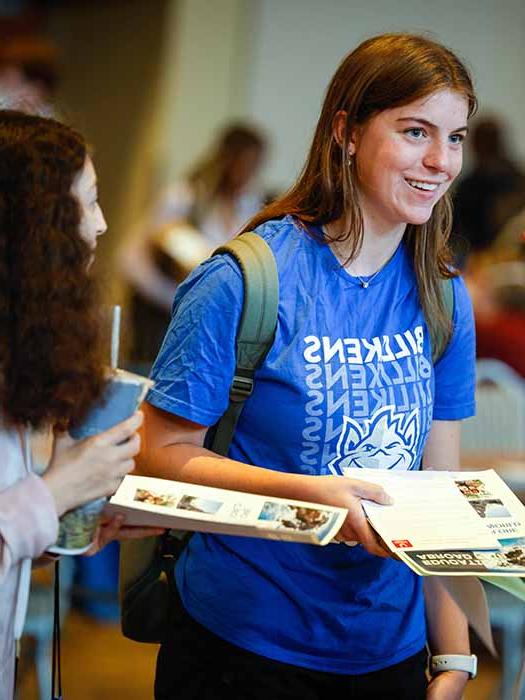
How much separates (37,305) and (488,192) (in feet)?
15.6

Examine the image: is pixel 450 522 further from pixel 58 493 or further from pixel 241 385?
pixel 58 493

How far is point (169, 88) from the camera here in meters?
8.84

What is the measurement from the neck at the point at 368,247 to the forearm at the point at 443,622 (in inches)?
23.6

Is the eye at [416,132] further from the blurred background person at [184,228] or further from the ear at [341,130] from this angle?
the blurred background person at [184,228]

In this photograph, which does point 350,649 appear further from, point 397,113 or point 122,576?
point 397,113

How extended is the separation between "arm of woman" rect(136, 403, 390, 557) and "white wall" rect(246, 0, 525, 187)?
6.52 meters

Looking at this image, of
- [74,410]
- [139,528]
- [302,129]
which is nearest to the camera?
[74,410]

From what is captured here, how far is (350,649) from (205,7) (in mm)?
7252

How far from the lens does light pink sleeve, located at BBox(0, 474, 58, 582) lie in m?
1.72

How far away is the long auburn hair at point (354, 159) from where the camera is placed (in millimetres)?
2062

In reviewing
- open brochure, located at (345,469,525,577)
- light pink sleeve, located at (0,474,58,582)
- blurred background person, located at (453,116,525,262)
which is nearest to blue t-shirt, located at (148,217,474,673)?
open brochure, located at (345,469,525,577)

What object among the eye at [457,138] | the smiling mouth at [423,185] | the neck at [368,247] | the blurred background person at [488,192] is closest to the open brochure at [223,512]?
the neck at [368,247]

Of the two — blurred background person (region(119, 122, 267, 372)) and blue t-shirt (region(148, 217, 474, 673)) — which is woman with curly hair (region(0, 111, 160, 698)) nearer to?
blue t-shirt (region(148, 217, 474, 673))

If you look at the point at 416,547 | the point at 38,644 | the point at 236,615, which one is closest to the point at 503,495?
the point at 416,547
